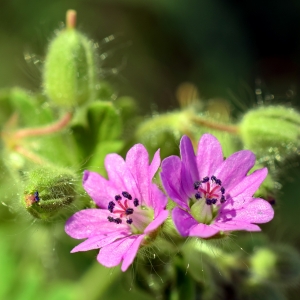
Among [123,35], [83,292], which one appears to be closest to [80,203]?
[83,292]

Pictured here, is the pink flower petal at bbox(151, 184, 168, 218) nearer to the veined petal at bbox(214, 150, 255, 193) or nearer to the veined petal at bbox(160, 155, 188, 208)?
the veined petal at bbox(160, 155, 188, 208)

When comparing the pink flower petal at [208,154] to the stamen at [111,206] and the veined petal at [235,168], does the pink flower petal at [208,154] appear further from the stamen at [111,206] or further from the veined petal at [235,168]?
the stamen at [111,206]

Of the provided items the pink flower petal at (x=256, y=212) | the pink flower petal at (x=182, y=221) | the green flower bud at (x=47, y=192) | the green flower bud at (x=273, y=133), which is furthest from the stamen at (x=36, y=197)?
the green flower bud at (x=273, y=133)

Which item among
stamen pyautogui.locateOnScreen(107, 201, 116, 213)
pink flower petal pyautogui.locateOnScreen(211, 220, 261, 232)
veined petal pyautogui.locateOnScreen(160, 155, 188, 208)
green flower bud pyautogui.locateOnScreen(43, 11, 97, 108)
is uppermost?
green flower bud pyautogui.locateOnScreen(43, 11, 97, 108)

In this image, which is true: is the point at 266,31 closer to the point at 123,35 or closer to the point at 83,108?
the point at 123,35

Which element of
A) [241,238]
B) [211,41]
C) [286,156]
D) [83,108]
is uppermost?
[211,41]

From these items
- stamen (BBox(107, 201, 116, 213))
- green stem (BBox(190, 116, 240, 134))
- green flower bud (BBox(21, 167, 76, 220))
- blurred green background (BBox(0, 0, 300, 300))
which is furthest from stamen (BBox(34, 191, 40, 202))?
blurred green background (BBox(0, 0, 300, 300))

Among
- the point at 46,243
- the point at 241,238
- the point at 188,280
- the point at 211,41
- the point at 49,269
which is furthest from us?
the point at 211,41
